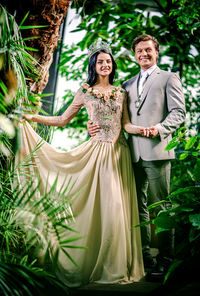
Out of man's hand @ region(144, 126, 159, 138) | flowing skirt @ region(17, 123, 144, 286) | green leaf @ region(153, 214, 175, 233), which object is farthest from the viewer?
man's hand @ region(144, 126, 159, 138)

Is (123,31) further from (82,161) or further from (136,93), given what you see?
(82,161)

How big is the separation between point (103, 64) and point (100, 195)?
3.20ft

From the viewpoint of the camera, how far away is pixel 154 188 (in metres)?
2.24

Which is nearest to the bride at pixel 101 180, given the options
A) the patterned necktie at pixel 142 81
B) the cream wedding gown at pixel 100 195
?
the cream wedding gown at pixel 100 195

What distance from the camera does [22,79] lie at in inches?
66.8

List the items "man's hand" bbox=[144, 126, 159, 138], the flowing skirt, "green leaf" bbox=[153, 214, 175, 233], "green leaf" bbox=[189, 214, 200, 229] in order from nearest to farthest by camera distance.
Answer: "green leaf" bbox=[189, 214, 200, 229] → "green leaf" bbox=[153, 214, 175, 233] → the flowing skirt → "man's hand" bbox=[144, 126, 159, 138]

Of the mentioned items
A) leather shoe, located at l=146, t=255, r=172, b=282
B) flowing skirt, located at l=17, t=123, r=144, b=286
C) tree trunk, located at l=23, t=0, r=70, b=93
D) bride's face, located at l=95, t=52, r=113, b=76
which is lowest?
leather shoe, located at l=146, t=255, r=172, b=282

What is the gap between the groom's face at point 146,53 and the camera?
2328mm

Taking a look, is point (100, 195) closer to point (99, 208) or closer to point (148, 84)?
point (99, 208)

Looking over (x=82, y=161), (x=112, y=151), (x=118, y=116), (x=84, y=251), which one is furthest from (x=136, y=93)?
(x=84, y=251)

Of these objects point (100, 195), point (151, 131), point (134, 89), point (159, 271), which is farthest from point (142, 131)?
point (159, 271)

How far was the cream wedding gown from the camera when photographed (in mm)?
2020

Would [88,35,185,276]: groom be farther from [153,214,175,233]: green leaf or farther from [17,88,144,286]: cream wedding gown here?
[153,214,175,233]: green leaf

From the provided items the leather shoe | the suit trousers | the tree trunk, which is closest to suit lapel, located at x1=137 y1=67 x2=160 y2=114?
the suit trousers
